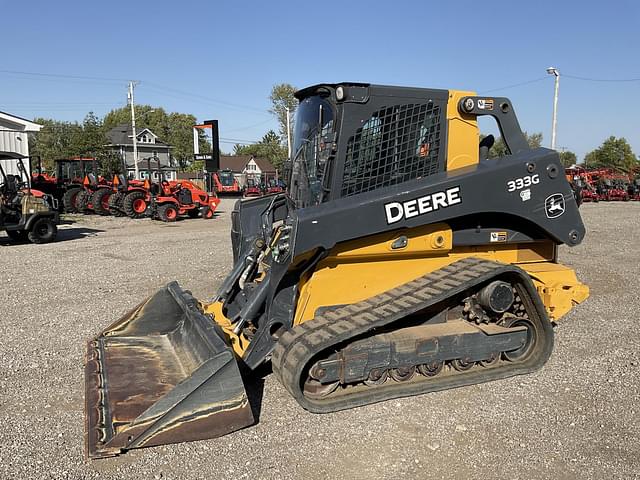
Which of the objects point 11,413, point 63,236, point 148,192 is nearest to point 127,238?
point 63,236

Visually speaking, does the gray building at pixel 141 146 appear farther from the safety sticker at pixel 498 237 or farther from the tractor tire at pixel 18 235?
the safety sticker at pixel 498 237

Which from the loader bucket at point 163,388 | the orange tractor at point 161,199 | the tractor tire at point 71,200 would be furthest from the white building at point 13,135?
the loader bucket at point 163,388

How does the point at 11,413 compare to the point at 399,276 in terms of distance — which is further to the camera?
the point at 399,276

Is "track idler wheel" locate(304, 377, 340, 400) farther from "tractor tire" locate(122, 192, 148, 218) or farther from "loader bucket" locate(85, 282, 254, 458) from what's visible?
"tractor tire" locate(122, 192, 148, 218)

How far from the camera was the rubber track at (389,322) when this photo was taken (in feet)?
12.2

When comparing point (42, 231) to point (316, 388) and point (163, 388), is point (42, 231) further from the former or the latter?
point (316, 388)

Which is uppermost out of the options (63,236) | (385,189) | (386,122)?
(386,122)

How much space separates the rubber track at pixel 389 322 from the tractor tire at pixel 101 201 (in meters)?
19.5

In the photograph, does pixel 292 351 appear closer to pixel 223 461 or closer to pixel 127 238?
pixel 223 461

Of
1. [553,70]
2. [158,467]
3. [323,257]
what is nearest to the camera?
[158,467]

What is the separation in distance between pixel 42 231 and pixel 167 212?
241 inches

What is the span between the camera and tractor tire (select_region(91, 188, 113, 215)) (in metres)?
21.5

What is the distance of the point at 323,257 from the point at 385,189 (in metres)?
0.74

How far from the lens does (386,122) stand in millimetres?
4355
